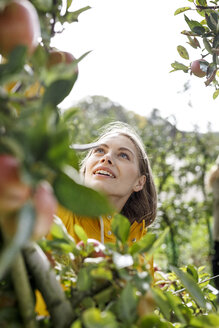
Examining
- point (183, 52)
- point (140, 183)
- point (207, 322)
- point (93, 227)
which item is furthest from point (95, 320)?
point (140, 183)

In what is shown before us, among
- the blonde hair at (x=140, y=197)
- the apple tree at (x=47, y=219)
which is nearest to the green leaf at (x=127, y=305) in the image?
the apple tree at (x=47, y=219)

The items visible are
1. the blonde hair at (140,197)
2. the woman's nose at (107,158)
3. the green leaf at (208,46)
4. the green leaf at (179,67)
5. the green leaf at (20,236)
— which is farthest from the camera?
the blonde hair at (140,197)

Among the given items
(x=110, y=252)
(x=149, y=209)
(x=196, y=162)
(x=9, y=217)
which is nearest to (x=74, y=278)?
(x=110, y=252)

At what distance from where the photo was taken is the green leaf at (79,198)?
33cm

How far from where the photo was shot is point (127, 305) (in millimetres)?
379

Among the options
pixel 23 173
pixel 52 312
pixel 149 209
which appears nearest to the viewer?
pixel 23 173

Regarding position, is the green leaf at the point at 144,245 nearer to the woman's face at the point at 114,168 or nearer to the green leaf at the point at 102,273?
the green leaf at the point at 102,273

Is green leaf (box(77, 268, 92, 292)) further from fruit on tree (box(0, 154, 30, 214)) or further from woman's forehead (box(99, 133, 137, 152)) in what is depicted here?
woman's forehead (box(99, 133, 137, 152))

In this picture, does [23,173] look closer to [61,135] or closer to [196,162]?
[61,135]

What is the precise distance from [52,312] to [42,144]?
18cm

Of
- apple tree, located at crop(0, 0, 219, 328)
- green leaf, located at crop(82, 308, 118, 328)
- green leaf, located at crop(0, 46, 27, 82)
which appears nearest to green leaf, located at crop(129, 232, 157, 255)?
apple tree, located at crop(0, 0, 219, 328)

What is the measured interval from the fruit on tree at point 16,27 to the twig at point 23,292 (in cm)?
19

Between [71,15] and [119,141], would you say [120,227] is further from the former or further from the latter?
[119,141]

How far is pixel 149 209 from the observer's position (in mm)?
1643
